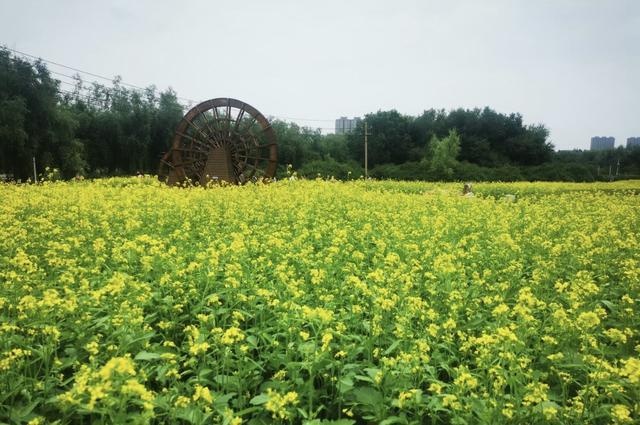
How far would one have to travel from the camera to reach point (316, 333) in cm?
A: 292

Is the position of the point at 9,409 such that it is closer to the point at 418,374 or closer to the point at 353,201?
the point at 418,374

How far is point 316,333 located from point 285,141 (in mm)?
51935

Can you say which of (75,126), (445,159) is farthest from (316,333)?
(445,159)

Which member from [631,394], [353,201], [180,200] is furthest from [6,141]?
[631,394]

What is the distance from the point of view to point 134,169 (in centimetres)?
4184

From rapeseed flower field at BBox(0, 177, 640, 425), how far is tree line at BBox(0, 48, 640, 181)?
66.1 feet

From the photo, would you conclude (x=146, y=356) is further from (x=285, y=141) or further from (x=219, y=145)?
(x=285, y=141)

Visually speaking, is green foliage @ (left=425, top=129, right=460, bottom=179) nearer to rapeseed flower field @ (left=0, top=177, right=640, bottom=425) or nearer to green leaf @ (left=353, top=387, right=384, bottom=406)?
rapeseed flower field @ (left=0, top=177, right=640, bottom=425)

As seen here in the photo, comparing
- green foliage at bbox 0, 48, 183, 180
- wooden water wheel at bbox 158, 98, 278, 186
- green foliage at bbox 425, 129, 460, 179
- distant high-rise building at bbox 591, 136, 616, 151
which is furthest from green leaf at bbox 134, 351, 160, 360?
distant high-rise building at bbox 591, 136, 616, 151

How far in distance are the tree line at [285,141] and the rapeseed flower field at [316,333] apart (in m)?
20.1

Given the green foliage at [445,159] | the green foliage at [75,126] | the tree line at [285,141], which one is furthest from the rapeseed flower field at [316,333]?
the green foliage at [445,159]

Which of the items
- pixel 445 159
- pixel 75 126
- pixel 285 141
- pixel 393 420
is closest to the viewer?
pixel 393 420

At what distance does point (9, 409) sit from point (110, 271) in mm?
2152

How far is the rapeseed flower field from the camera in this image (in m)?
2.45
